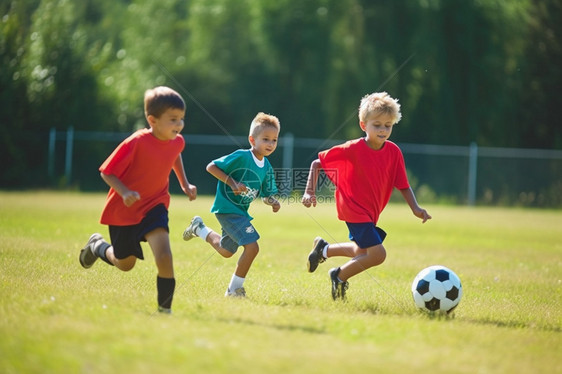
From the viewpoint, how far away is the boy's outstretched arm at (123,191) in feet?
18.4

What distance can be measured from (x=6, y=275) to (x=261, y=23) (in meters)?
26.3

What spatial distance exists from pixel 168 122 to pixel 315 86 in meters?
26.1

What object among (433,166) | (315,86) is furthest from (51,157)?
(433,166)

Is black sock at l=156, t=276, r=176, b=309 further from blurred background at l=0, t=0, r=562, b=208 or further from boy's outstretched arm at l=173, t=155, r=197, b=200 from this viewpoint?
blurred background at l=0, t=0, r=562, b=208

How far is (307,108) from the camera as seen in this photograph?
31.6m

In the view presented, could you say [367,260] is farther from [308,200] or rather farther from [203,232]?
[203,232]

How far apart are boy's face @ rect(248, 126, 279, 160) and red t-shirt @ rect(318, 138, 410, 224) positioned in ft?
1.91

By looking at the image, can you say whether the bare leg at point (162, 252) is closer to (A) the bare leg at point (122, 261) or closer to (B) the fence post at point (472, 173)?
(A) the bare leg at point (122, 261)

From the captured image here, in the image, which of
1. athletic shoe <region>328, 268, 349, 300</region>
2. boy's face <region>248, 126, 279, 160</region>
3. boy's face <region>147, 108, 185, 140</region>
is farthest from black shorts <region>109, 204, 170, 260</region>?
athletic shoe <region>328, 268, 349, 300</region>

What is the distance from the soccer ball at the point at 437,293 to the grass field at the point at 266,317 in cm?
16

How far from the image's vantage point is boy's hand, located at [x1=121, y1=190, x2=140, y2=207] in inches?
221

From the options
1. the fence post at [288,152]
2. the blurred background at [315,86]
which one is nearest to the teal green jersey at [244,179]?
the blurred background at [315,86]

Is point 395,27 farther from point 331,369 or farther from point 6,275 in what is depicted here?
point 331,369

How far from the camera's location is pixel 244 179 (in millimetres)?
7238
